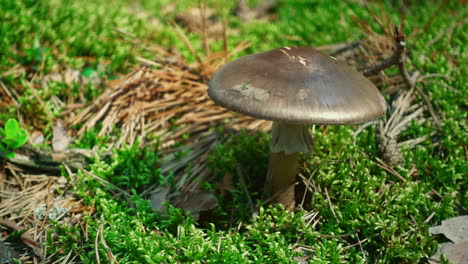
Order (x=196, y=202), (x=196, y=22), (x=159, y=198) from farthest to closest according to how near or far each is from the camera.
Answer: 1. (x=196, y=22)
2. (x=159, y=198)
3. (x=196, y=202)

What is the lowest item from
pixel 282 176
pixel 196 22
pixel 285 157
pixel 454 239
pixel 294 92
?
pixel 454 239

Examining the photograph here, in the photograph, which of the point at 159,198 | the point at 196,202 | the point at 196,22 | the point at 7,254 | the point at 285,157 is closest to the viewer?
the point at 7,254

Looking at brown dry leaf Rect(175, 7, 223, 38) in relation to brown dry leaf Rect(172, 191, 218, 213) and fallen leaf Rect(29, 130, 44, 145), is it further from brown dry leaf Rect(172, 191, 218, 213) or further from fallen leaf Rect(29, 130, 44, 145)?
brown dry leaf Rect(172, 191, 218, 213)

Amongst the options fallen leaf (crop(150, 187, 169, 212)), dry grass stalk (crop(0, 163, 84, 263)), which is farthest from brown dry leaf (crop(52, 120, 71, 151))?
fallen leaf (crop(150, 187, 169, 212))

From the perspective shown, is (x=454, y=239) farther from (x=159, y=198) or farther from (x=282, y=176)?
(x=159, y=198)

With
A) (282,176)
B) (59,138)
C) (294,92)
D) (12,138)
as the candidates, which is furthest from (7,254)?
(294,92)

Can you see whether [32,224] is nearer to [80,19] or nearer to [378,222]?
[378,222]

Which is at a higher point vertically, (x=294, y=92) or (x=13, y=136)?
(x=294, y=92)
